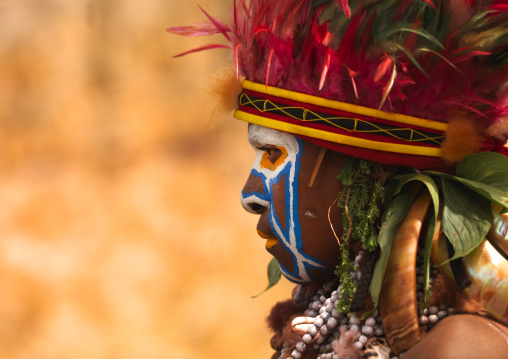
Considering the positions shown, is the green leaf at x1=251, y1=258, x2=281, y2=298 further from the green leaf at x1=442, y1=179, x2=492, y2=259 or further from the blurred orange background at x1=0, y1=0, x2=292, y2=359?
the blurred orange background at x1=0, y1=0, x2=292, y2=359

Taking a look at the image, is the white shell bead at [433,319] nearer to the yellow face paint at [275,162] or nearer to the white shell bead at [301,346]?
the white shell bead at [301,346]

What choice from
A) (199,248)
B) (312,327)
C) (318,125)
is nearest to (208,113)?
(318,125)

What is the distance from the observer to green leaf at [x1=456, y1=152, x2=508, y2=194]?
4.58ft

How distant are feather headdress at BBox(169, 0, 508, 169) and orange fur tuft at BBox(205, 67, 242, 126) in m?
0.13

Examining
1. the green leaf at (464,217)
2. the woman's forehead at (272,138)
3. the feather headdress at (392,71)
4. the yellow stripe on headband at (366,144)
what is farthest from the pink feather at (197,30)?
the green leaf at (464,217)

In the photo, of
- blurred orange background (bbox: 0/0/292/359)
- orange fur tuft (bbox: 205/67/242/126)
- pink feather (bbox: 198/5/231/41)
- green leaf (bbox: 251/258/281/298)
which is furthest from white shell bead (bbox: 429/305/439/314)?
blurred orange background (bbox: 0/0/292/359)

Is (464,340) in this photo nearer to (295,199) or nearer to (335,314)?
(335,314)

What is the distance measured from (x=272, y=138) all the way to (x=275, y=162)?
62 mm

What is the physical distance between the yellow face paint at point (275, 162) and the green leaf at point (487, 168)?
416 millimetres

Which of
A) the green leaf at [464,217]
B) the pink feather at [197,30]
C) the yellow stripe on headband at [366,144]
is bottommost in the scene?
the green leaf at [464,217]

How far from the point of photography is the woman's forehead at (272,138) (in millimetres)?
1546

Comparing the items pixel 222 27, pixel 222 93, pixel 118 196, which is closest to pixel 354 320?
pixel 222 93

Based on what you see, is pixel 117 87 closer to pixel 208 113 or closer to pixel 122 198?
pixel 122 198

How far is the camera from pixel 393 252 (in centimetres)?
140
